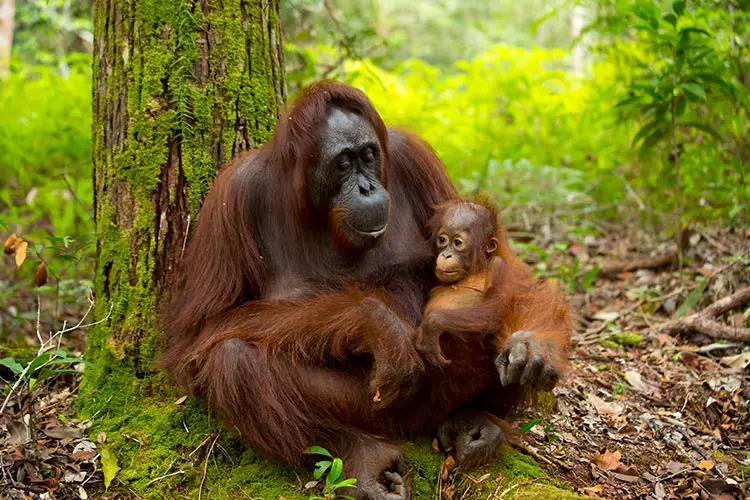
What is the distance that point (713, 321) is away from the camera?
461 cm

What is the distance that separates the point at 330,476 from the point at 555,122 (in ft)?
20.3

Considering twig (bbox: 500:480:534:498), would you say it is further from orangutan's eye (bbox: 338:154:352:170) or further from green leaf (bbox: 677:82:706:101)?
green leaf (bbox: 677:82:706:101)

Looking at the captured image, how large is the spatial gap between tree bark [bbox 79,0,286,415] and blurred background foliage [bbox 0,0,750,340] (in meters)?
1.25

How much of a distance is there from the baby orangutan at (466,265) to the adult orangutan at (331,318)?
5 centimetres

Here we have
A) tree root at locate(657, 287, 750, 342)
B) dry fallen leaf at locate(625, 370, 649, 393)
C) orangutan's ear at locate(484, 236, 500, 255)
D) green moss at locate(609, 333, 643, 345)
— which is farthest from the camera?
green moss at locate(609, 333, 643, 345)

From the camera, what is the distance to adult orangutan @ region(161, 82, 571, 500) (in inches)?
117

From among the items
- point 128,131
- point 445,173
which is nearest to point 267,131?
point 128,131

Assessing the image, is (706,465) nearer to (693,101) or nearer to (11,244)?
(693,101)

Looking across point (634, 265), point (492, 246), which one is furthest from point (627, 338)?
point (492, 246)

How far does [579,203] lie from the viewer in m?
7.32

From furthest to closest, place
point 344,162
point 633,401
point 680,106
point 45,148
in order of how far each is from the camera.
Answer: point 45,148, point 680,106, point 633,401, point 344,162

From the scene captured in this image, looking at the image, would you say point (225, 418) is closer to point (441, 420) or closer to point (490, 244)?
point (441, 420)

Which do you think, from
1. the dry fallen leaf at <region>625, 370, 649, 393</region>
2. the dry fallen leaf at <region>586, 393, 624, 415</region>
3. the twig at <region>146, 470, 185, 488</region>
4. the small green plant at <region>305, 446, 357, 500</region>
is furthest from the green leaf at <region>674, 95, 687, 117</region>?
the twig at <region>146, 470, 185, 488</region>

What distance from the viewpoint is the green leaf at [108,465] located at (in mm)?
3135
